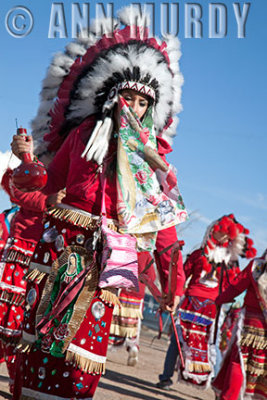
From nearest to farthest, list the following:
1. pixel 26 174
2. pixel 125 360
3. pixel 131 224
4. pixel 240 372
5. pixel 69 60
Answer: pixel 26 174 → pixel 131 224 → pixel 69 60 → pixel 240 372 → pixel 125 360

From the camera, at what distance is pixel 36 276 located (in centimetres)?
341

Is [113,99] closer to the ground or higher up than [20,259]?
higher up

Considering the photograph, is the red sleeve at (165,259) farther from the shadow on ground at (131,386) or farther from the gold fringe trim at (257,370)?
the shadow on ground at (131,386)

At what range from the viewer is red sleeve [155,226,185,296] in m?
3.67

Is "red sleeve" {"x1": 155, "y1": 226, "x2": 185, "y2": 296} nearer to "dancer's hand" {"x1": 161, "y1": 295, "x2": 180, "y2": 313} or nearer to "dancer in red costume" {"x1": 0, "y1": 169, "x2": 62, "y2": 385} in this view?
"dancer's hand" {"x1": 161, "y1": 295, "x2": 180, "y2": 313}

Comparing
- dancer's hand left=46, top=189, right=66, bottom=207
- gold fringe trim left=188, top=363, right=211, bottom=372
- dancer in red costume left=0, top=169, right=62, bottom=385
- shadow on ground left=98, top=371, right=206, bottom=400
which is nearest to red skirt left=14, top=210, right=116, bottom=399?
dancer's hand left=46, top=189, right=66, bottom=207

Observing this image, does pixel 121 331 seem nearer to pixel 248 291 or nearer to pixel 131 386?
pixel 131 386

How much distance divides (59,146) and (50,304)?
1.18 meters

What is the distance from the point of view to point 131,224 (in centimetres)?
349

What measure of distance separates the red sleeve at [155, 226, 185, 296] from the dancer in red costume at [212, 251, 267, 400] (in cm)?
291

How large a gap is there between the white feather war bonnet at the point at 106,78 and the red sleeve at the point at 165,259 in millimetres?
703

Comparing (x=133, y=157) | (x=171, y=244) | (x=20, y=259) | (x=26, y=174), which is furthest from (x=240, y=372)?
(x=26, y=174)

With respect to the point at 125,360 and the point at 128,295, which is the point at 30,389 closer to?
the point at 128,295

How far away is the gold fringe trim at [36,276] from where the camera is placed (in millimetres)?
3396
